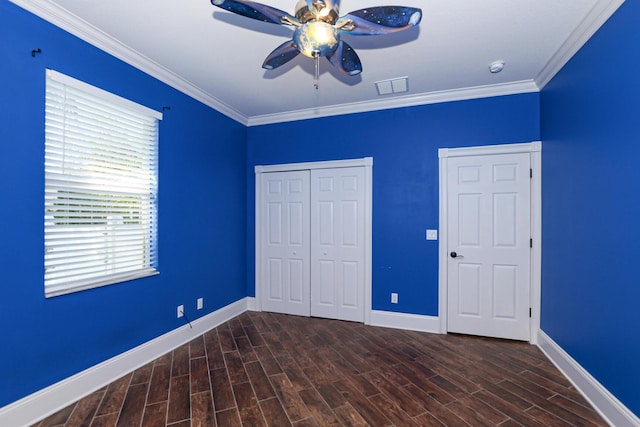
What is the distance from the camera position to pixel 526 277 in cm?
318

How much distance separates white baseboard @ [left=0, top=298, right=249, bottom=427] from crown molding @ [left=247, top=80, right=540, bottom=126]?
2.80m

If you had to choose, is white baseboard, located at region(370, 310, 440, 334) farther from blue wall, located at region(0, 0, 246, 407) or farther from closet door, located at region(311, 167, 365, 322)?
blue wall, located at region(0, 0, 246, 407)

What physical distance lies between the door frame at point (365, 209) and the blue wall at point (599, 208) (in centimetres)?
183

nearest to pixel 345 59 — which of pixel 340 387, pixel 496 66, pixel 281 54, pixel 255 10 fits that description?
pixel 281 54

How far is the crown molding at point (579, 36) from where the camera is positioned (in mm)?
1963

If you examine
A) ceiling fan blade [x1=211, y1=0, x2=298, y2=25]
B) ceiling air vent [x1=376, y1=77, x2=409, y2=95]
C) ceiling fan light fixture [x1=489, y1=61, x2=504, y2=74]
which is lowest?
ceiling fan blade [x1=211, y1=0, x2=298, y2=25]

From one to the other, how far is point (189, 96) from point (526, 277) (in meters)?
4.16

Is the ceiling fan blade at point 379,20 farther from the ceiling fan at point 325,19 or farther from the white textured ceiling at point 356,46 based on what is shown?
the white textured ceiling at point 356,46

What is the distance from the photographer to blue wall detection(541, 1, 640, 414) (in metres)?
1.78

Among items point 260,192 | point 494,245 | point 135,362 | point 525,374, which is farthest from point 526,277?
point 135,362

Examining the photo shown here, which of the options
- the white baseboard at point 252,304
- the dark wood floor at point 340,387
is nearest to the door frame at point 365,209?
the white baseboard at point 252,304

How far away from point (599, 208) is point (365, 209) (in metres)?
2.19

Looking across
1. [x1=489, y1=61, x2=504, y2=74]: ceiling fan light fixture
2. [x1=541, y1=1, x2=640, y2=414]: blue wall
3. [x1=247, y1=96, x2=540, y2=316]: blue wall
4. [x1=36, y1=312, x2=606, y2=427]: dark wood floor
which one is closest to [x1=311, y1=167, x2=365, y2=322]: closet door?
[x1=247, y1=96, x2=540, y2=316]: blue wall

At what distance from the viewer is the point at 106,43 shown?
2395 mm
